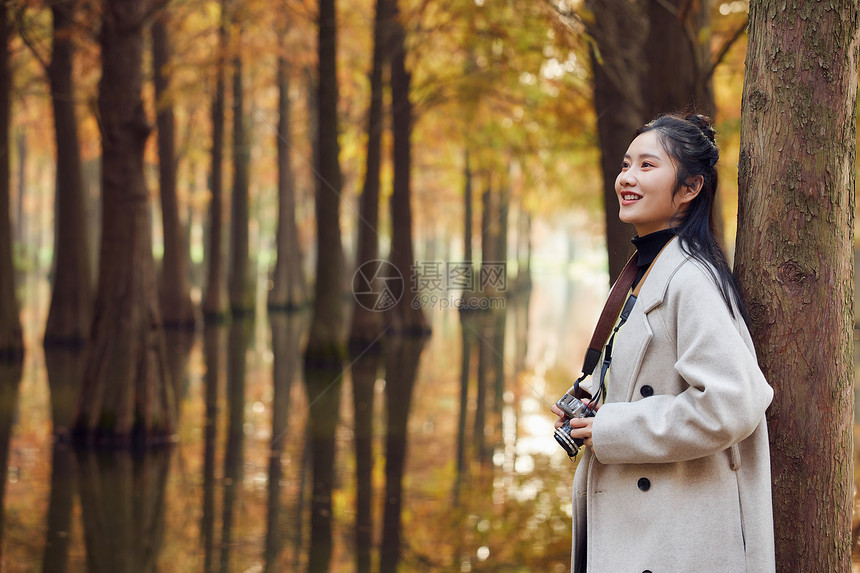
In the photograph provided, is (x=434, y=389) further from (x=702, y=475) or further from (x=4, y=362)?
→ (x=702, y=475)

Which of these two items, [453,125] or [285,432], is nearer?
[285,432]

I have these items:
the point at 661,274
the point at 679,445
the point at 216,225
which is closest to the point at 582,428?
the point at 679,445

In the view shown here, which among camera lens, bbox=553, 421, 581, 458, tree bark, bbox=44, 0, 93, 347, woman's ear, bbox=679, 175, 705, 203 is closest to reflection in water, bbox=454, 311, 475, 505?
camera lens, bbox=553, 421, 581, 458

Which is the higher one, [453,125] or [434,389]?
[453,125]

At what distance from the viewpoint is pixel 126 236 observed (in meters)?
→ 9.25

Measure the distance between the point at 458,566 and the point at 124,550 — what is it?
2120mm

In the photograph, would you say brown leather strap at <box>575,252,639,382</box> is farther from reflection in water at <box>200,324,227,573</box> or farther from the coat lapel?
reflection in water at <box>200,324,227,573</box>

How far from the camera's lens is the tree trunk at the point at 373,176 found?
665 inches

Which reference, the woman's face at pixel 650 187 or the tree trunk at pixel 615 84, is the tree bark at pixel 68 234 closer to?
the tree trunk at pixel 615 84

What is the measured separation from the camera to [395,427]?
10375mm

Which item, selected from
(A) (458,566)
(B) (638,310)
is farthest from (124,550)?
(B) (638,310)

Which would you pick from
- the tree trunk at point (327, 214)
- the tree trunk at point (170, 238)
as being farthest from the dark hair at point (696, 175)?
the tree trunk at point (170, 238)

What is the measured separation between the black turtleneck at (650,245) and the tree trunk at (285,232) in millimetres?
21961

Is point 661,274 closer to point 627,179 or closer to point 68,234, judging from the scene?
point 627,179
